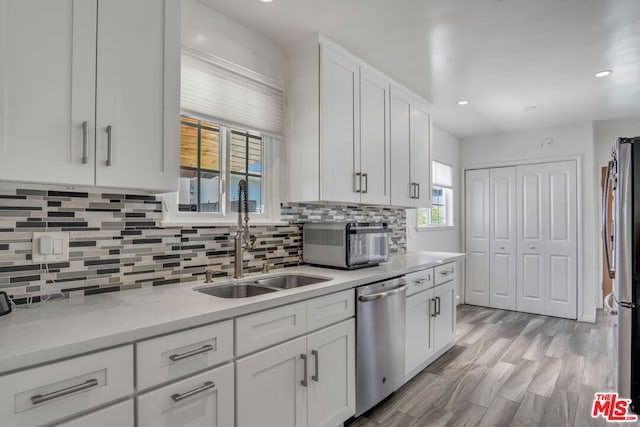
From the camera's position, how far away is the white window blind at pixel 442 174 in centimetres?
479

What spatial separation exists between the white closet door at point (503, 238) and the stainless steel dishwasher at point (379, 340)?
316 centimetres

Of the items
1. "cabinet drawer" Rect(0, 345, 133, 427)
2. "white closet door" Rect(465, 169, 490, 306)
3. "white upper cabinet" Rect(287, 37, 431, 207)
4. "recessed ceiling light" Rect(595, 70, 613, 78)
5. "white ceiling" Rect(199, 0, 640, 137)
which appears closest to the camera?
"cabinet drawer" Rect(0, 345, 133, 427)

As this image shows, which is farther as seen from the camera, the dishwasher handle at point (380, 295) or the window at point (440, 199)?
the window at point (440, 199)

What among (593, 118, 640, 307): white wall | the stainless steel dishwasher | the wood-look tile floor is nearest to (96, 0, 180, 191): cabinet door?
the stainless steel dishwasher

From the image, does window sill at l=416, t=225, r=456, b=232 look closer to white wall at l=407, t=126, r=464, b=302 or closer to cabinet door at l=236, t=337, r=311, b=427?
white wall at l=407, t=126, r=464, b=302

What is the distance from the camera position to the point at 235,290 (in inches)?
78.1

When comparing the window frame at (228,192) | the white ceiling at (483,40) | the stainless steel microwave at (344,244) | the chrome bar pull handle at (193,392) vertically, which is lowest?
the chrome bar pull handle at (193,392)

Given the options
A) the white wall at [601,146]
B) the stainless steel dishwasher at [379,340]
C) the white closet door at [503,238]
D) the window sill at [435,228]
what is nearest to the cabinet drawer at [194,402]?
the stainless steel dishwasher at [379,340]

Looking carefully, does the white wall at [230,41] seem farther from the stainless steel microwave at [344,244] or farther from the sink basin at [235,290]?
the sink basin at [235,290]

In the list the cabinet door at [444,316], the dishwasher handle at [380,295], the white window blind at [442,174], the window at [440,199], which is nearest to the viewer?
the dishwasher handle at [380,295]

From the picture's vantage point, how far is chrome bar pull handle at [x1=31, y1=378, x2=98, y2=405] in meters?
0.94

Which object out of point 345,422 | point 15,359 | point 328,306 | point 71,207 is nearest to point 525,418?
point 345,422

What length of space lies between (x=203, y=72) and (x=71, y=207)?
1.02 meters

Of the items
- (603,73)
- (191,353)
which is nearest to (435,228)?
(603,73)
